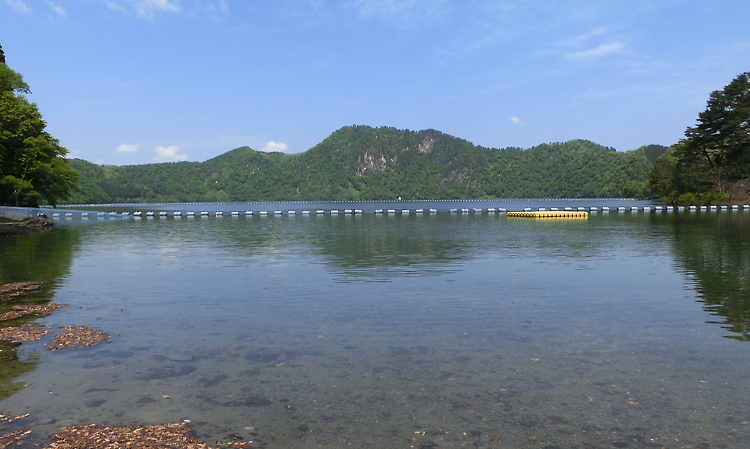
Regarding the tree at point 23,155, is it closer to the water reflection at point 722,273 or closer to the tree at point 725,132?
Result: the water reflection at point 722,273

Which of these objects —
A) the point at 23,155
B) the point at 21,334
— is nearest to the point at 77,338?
the point at 21,334

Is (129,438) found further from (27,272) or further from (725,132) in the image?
(725,132)

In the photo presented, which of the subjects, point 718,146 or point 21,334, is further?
point 718,146

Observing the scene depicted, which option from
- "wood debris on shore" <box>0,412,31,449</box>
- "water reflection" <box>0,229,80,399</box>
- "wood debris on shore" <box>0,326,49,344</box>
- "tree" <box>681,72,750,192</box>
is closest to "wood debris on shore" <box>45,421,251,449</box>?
"wood debris on shore" <box>0,412,31,449</box>

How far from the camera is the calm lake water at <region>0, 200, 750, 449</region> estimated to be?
7.38 meters

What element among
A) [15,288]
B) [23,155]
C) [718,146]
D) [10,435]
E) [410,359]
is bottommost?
[410,359]

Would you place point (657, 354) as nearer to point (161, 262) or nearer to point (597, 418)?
point (597, 418)

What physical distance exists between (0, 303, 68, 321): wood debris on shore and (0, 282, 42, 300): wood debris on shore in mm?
2254

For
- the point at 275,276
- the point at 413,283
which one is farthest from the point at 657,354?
the point at 275,276

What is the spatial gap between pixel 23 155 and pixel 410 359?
72386 millimetres

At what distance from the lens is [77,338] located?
1205cm

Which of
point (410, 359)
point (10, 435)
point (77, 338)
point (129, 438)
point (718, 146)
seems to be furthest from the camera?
point (718, 146)

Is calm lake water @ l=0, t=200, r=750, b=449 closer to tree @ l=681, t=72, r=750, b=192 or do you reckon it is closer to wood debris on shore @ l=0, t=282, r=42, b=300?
wood debris on shore @ l=0, t=282, r=42, b=300

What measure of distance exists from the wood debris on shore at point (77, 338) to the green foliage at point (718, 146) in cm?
11706
